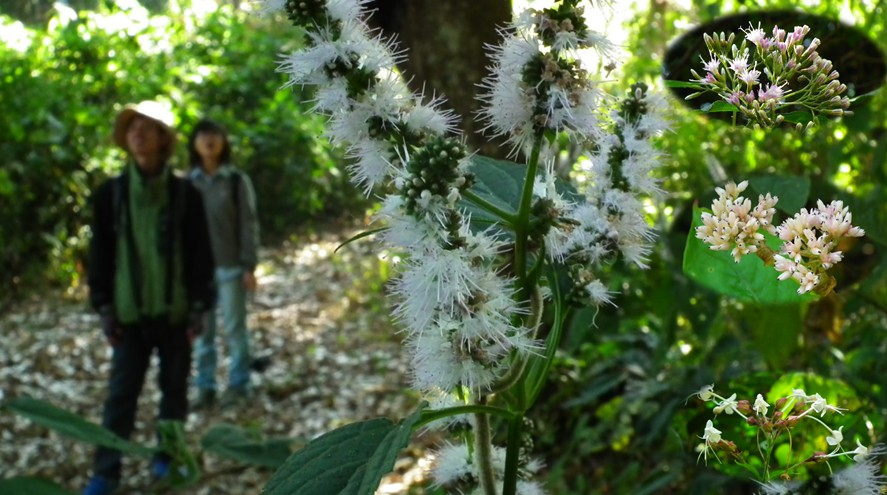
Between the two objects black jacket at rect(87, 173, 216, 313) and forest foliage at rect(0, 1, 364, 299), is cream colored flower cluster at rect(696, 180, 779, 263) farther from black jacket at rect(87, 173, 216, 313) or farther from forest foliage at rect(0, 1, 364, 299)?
forest foliage at rect(0, 1, 364, 299)

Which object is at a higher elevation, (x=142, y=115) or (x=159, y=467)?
(x=142, y=115)

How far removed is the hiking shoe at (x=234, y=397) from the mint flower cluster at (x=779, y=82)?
338 cm

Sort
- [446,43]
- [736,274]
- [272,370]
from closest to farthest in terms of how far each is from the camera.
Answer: [736,274] < [446,43] < [272,370]

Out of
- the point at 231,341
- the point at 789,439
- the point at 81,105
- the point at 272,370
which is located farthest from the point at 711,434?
the point at 81,105

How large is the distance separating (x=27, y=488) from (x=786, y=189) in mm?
802

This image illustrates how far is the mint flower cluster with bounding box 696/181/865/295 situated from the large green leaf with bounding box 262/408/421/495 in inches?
8.1

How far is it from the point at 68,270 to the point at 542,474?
3.95m

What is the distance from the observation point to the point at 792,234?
353 mm

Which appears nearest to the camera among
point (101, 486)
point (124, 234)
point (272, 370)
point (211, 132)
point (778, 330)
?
point (778, 330)

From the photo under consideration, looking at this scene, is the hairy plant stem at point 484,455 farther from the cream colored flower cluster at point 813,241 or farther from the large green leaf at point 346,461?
the cream colored flower cluster at point 813,241

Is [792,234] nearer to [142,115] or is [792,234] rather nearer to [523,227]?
[523,227]

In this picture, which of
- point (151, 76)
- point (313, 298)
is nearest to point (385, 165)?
point (313, 298)

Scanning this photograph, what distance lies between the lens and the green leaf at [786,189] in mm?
530

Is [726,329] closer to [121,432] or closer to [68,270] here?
[121,432]
